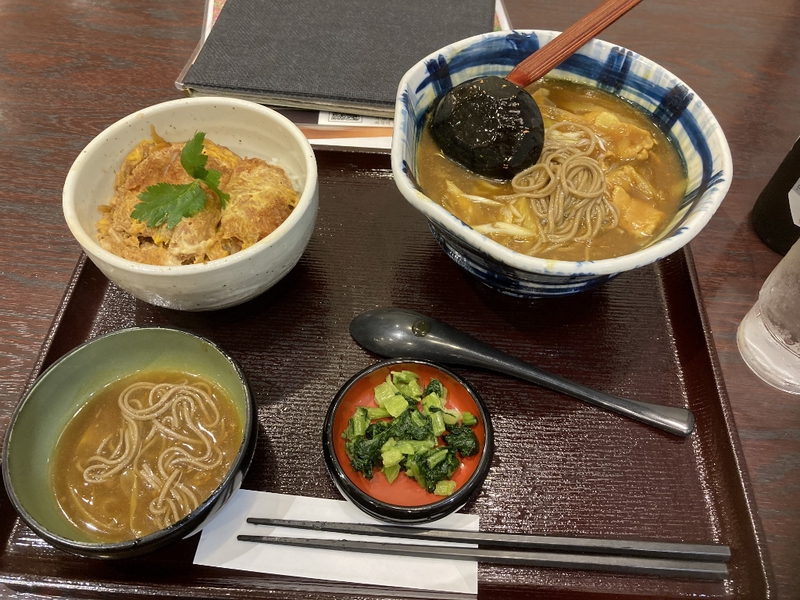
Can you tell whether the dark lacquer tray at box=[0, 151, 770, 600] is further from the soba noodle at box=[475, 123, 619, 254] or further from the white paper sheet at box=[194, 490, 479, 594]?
the soba noodle at box=[475, 123, 619, 254]

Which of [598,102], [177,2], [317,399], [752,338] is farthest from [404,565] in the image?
[177,2]

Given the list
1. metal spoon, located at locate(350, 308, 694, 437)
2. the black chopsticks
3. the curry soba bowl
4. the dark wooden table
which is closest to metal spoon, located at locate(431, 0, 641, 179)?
metal spoon, located at locate(350, 308, 694, 437)

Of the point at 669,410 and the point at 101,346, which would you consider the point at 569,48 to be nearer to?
the point at 669,410

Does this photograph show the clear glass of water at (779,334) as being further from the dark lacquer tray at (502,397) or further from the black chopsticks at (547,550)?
the black chopsticks at (547,550)

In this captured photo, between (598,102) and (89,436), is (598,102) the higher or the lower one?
the higher one

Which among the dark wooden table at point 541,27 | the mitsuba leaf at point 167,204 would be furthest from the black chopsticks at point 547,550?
the mitsuba leaf at point 167,204
